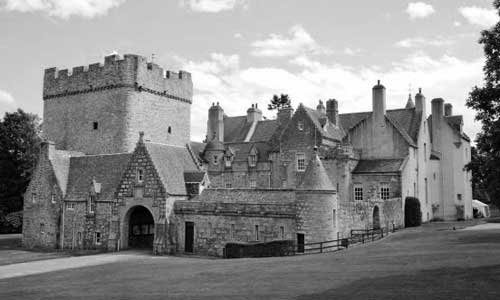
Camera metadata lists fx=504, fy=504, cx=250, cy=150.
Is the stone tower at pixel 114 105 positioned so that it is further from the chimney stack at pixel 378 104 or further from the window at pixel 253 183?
the chimney stack at pixel 378 104

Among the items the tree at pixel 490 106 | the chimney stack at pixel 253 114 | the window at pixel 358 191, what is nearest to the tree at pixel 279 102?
the chimney stack at pixel 253 114

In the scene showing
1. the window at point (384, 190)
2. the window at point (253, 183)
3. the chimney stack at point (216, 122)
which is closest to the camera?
the window at point (384, 190)

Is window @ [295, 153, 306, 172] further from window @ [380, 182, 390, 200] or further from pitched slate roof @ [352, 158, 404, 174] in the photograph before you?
window @ [380, 182, 390, 200]

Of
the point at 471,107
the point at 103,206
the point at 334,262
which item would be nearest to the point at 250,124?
the point at 103,206

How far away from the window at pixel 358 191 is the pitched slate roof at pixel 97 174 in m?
20.5

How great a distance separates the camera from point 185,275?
74.4 feet

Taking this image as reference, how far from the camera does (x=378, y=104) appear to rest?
155 feet

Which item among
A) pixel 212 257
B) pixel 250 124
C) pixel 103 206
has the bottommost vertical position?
pixel 212 257

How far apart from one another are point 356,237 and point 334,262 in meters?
12.3

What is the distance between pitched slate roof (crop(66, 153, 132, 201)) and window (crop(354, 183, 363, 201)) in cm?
2048

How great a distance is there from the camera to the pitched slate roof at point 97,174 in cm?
4272

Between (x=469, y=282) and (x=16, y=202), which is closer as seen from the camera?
(x=469, y=282)

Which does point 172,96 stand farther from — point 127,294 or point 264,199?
point 127,294

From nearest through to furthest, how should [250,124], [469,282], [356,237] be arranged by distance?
[469,282]
[356,237]
[250,124]
